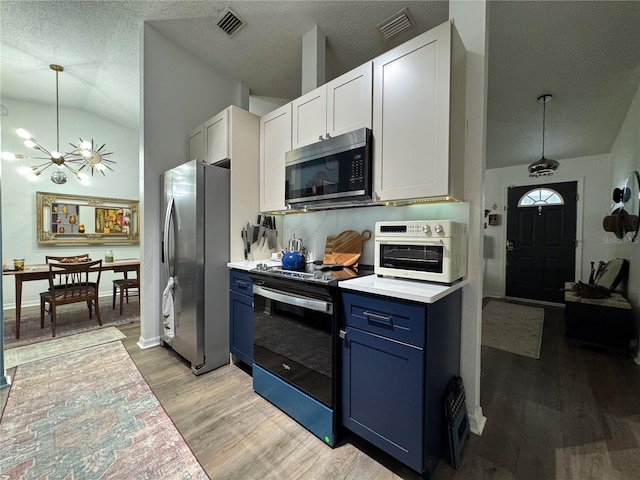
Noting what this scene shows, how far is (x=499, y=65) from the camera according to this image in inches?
104

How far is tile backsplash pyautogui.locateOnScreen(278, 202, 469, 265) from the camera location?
1722 mm

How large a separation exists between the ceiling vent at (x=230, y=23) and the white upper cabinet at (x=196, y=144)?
3.23 feet

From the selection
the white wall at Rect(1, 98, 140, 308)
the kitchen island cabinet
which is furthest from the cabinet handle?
the white wall at Rect(1, 98, 140, 308)

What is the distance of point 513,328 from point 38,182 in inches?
290

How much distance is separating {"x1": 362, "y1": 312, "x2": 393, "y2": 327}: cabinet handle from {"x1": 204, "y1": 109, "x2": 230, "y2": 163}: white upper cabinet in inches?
77.0

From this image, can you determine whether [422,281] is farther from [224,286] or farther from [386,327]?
[224,286]

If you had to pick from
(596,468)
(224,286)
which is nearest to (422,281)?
(596,468)

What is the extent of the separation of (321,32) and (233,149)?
1.50 metres

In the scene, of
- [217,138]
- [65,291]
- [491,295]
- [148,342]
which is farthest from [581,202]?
[65,291]

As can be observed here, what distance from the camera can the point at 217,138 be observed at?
2600 millimetres

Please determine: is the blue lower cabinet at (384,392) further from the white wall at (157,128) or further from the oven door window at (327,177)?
the white wall at (157,128)

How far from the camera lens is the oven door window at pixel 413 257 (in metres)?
1.40

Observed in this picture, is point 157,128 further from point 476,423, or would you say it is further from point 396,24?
point 476,423

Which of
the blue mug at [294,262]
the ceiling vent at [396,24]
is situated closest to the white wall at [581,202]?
the ceiling vent at [396,24]
